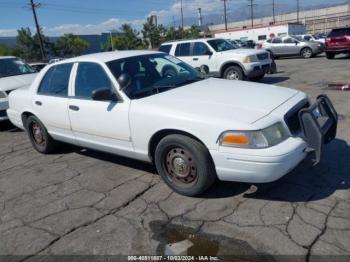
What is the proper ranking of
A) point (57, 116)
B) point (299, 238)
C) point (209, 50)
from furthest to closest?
point (209, 50)
point (57, 116)
point (299, 238)

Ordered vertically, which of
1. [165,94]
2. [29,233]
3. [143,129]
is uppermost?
[165,94]

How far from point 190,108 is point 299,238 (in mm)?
1666

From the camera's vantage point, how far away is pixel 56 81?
543 cm

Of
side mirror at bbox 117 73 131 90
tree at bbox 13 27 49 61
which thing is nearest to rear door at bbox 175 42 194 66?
side mirror at bbox 117 73 131 90

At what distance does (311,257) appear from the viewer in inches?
113

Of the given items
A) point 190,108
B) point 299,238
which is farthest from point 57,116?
point 299,238

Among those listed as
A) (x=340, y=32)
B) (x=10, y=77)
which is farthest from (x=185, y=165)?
(x=340, y=32)

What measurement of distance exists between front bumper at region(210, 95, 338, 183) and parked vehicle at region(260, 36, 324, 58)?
21.3m

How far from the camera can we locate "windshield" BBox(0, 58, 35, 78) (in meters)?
9.77

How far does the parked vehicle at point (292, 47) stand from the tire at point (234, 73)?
13519mm

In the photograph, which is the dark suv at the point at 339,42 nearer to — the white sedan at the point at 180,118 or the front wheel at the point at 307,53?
the front wheel at the point at 307,53

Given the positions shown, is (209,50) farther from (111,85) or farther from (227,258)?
(227,258)

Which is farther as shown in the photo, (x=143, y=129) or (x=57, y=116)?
(x=57, y=116)

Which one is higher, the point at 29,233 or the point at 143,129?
the point at 143,129
